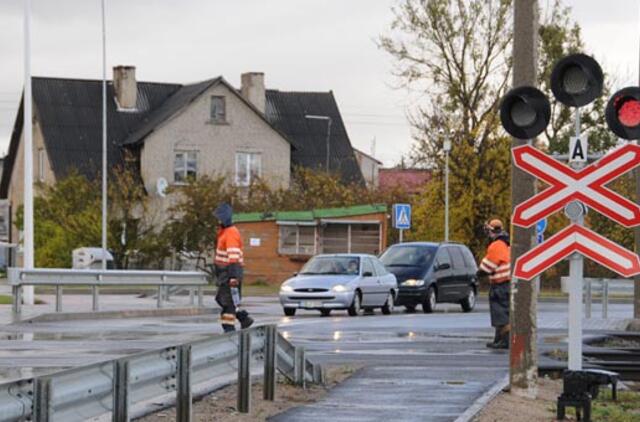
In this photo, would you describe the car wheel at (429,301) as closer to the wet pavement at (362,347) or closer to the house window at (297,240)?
the wet pavement at (362,347)

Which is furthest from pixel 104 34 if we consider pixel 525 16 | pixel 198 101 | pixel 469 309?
pixel 525 16

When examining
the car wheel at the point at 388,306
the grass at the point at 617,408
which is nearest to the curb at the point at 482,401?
the grass at the point at 617,408

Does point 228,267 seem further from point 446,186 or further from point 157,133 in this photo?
point 157,133

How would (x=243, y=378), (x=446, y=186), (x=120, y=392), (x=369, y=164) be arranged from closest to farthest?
(x=120, y=392), (x=243, y=378), (x=446, y=186), (x=369, y=164)

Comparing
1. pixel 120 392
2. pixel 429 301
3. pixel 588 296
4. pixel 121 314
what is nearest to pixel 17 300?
pixel 121 314

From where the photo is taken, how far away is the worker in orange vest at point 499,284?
74.1ft

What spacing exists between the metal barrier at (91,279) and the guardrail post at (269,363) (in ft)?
47.0

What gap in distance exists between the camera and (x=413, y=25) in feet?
212

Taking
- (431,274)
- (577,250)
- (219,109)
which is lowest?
(431,274)

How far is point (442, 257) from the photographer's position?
37.4 metres

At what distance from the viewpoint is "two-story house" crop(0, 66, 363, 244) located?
76312 millimetres

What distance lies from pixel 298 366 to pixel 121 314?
53.3 feet

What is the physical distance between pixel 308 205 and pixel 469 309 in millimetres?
27091

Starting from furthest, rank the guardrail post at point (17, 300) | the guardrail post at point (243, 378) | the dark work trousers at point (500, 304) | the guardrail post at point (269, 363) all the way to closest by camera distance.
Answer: the guardrail post at point (17, 300) < the dark work trousers at point (500, 304) < the guardrail post at point (269, 363) < the guardrail post at point (243, 378)
